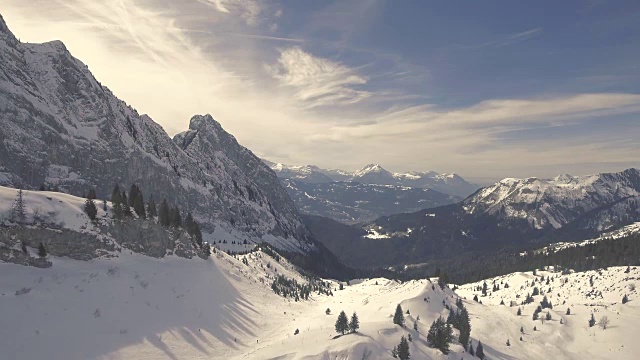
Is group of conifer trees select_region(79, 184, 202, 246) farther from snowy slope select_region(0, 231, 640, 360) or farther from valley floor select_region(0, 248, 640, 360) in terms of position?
valley floor select_region(0, 248, 640, 360)

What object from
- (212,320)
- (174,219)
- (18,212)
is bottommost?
(212,320)

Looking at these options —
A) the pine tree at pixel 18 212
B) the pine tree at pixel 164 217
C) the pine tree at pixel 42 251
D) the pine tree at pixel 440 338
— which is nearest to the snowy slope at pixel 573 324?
the pine tree at pixel 440 338

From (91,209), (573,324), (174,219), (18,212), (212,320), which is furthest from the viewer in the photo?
(573,324)

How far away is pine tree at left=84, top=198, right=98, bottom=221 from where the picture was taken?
65938mm

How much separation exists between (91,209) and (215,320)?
101ft

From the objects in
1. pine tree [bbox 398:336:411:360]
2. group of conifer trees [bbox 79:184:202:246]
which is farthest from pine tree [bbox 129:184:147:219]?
pine tree [bbox 398:336:411:360]

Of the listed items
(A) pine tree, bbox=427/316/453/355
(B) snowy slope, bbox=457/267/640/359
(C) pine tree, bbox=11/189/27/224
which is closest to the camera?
(C) pine tree, bbox=11/189/27/224

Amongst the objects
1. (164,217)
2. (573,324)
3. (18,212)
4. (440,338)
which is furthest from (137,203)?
(573,324)

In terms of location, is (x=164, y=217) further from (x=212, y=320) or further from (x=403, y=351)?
(x=403, y=351)

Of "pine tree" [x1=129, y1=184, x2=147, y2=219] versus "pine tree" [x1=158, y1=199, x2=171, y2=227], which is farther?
"pine tree" [x1=158, y1=199, x2=171, y2=227]

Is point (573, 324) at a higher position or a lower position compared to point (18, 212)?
lower

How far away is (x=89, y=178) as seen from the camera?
190000 millimetres

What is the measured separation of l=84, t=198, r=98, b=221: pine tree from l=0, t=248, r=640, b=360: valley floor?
30.6 ft

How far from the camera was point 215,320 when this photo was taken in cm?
6562
